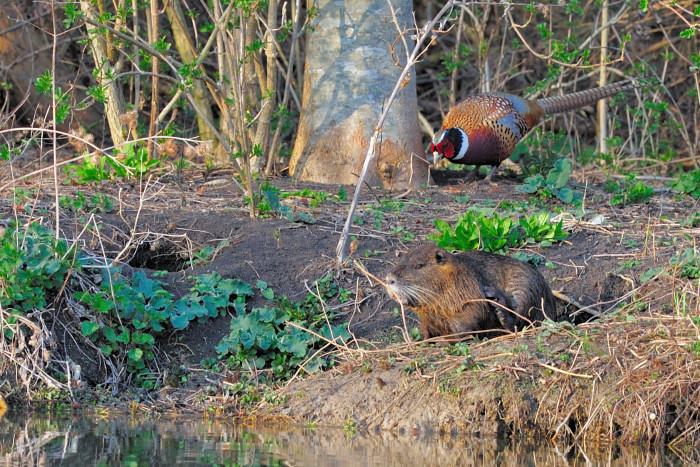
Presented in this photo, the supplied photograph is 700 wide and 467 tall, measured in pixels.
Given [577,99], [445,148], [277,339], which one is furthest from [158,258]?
[577,99]

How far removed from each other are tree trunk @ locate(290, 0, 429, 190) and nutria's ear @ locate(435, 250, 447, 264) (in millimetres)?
2553

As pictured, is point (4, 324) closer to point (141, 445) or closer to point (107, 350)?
point (107, 350)

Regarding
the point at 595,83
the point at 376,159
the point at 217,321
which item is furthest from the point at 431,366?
the point at 595,83

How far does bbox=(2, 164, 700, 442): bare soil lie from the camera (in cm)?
476

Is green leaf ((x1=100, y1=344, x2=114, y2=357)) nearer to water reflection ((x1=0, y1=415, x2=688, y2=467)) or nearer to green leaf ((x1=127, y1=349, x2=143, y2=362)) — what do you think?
green leaf ((x1=127, y1=349, x2=143, y2=362))

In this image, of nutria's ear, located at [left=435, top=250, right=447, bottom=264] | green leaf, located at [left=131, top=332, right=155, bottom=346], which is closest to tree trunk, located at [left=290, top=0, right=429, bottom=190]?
nutria's ear, located at [left=435, top=250, right=447, bottom=264]

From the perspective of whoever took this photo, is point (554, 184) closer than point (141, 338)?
No

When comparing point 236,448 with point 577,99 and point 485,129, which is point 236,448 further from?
point 577,99

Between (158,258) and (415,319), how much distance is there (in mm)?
1862

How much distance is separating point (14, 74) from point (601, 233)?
6664mm

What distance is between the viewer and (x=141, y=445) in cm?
429

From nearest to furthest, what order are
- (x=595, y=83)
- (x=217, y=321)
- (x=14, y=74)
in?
(x=217, y=321) → (x=14, y=74) → (x=595, y=83)

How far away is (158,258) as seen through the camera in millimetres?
6496

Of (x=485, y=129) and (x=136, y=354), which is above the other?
(x=485, y=129)
